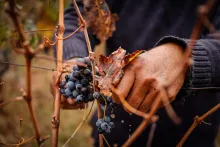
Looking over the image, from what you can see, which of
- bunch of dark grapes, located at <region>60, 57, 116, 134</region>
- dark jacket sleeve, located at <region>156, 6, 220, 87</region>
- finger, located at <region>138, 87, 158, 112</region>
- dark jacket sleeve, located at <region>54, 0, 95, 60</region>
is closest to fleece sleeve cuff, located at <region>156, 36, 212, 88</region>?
dark jacket sleeve, located at <region>156, 6, 220, 87</region>

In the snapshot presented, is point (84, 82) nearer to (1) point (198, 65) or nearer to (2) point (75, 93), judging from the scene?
(2) point (75, 93)

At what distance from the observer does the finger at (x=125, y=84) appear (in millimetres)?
741

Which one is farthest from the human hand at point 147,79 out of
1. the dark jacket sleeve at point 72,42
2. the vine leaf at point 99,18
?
the dark jacket sleeve at point 72,42

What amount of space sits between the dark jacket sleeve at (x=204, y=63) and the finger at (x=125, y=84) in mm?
193

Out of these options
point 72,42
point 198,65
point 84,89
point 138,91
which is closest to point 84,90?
point 84,89

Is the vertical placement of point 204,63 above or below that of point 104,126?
above

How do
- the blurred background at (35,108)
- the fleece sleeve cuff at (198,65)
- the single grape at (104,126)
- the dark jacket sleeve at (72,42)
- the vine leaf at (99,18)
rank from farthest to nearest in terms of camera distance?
the blurred background at (35,108)
the dark jacket sleeve at (72,42)
the vine leaf at (99,18)
the fleece sleeve cuff at (198,65)
the single grape at (104,126)

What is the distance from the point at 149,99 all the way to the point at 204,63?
0.81ft

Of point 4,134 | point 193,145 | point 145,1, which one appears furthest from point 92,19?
point 4,134

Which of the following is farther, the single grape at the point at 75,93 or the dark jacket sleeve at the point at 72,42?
the dark jacket sleeve at the point at 72,42

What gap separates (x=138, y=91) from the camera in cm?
77

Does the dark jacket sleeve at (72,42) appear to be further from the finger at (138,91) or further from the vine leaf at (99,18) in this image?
the finger at (138,91)

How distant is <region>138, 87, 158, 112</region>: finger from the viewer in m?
0.77

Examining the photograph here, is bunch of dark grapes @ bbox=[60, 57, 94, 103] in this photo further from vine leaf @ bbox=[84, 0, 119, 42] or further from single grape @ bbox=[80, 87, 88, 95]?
vine leaf @ bbox=[84, 0, 119, 42]
